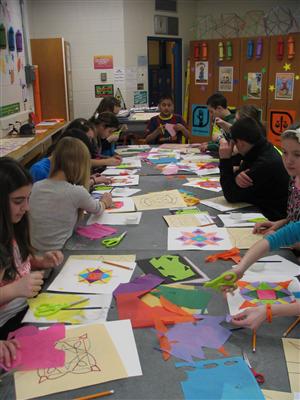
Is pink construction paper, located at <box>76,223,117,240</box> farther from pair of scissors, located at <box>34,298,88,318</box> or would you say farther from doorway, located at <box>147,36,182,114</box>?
doorway, located at <box>147,36,182,114</box>

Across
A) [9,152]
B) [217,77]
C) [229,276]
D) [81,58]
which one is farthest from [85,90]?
[229,276]

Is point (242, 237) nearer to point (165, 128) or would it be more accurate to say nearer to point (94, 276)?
point (94, 276)

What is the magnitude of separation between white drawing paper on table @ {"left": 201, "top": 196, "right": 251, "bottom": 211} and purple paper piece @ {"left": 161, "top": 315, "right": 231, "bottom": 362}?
1147 millimetres

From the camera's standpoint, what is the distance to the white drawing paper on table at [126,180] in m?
3.04

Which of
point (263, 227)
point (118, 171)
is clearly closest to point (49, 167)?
point (118, 171)

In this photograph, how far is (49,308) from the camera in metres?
1.39

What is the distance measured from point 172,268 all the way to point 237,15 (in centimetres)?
686

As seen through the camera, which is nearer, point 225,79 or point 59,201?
point 59,201

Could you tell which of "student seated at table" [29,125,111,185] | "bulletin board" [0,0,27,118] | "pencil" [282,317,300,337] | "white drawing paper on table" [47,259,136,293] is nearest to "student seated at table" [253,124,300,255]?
"pencil" [282,317,300,337]

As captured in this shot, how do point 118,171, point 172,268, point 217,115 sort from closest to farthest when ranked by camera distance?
1. point 172,268
2. point 118,171
3. point 217,115

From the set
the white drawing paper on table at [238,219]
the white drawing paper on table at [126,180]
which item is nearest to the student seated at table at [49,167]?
the white drawing paper on table at [126,180]

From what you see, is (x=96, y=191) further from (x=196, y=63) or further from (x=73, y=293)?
A: (x=196, y=63)

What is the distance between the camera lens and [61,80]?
6.16m

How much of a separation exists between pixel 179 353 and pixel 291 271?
0.65 meters
